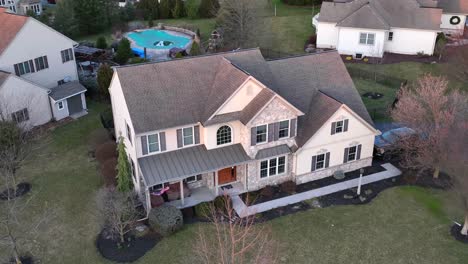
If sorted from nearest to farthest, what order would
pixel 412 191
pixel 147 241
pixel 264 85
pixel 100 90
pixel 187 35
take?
pixel 147 241, pixel 264 85, pixel 412 191, pixel 100 90, pixel 187 35

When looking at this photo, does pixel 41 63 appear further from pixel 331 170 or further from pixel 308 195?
pixel 331 170

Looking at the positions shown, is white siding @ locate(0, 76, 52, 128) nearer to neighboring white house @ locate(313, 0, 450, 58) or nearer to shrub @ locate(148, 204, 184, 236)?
shrub @ locate(148, 204, 184, 236)

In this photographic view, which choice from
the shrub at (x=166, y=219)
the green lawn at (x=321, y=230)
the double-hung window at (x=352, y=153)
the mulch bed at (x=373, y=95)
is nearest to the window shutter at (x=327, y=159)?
the double-hung window at (x=352, y=153)

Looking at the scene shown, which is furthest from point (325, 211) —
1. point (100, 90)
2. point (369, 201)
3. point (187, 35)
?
point (187, 35)

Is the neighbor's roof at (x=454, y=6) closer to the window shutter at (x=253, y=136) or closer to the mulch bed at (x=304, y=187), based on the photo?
the mulch bed at (x=304, y=187)

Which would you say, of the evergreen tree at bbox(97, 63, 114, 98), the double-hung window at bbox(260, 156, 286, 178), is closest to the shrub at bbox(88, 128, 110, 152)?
the evergreen tree at bbox(97, 63, 114, 98)

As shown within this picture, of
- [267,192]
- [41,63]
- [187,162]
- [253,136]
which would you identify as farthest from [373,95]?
[41,63]

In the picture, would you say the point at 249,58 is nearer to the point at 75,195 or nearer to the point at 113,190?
the point at 113,190
